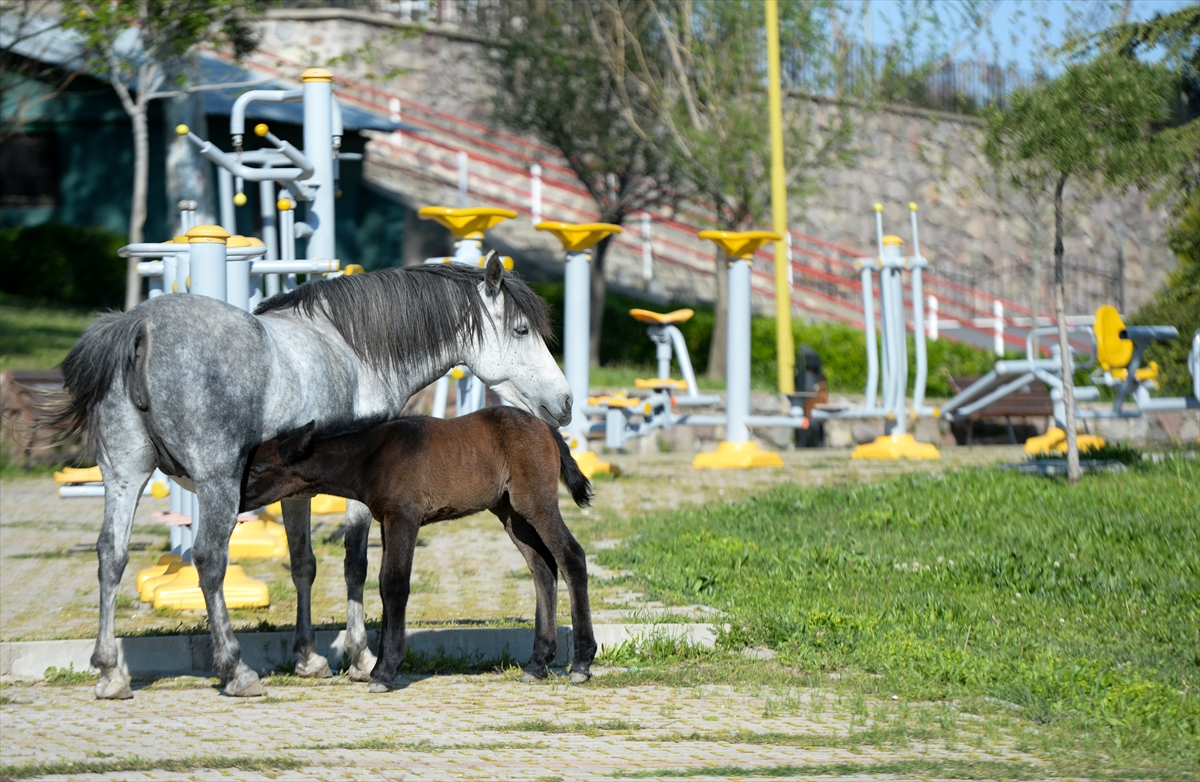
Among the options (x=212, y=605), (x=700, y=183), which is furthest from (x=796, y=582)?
(x=700, y=183)

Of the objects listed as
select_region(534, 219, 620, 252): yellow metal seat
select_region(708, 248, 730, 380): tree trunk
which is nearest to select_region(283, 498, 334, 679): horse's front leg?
select_region(534, 219, 620, 252): yellow metal seat

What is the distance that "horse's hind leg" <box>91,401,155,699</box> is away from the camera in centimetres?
555

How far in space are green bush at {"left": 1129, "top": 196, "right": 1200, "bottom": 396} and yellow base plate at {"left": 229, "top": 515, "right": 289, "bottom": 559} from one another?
44.8ft

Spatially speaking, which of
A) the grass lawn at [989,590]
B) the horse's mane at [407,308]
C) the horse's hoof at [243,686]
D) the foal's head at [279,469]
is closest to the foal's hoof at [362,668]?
the horse's hoof at [243,686]

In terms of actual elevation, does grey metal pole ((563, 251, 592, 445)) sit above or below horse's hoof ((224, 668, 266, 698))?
above

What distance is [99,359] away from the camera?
5469mm

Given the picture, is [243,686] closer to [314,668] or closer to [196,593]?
[314,668]

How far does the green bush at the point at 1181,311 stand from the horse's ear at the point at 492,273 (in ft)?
48.9

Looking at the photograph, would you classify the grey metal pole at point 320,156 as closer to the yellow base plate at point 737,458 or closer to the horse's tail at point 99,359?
the horse's tail at point 99,359

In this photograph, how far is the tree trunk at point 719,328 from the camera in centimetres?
2180

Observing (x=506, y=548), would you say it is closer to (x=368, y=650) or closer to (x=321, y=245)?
(x=321, y=245)

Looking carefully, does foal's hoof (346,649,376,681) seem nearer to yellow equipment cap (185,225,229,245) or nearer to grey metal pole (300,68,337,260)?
yellow equipment cap (185,225,229,245)

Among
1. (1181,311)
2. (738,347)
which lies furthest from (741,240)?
(1181,311)

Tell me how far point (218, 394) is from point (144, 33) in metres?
14.7
